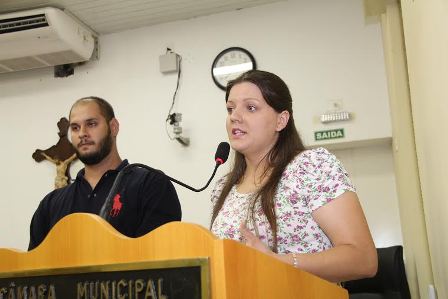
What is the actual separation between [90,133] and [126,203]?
465mm

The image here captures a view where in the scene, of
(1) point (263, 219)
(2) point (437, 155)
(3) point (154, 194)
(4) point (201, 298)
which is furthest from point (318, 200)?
(3) point (154, 194)

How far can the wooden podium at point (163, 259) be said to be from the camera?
81 centimetres

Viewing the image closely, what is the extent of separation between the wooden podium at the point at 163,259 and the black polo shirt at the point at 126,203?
3.27ft

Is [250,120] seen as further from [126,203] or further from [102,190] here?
[102,190]

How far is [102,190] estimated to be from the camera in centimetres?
225

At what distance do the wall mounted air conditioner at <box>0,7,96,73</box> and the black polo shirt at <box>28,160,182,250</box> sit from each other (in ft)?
5.69

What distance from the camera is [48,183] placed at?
13.5 ft

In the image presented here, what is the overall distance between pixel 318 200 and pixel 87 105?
1.43 metres

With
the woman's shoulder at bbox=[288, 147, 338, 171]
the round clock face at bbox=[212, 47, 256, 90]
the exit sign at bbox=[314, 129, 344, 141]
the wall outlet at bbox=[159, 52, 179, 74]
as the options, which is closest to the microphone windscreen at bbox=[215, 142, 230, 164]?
the woman's shoulder at bbox=[288, 147, 338, 171]

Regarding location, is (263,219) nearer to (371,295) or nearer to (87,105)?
(87,105)

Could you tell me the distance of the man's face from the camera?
7.71 feet

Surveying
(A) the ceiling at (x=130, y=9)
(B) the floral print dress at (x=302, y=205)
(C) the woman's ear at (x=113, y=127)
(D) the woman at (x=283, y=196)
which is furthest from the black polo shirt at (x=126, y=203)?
(A) the ceiling at (x=130, y=9)

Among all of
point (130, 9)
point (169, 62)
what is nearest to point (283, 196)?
point (169, 62)

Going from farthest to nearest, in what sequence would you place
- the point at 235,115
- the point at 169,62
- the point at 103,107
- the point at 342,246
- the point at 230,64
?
the point at 169,62 → the point at 230,64 → the point at 103,107 → the point at 235,115 → the point at 342,246
